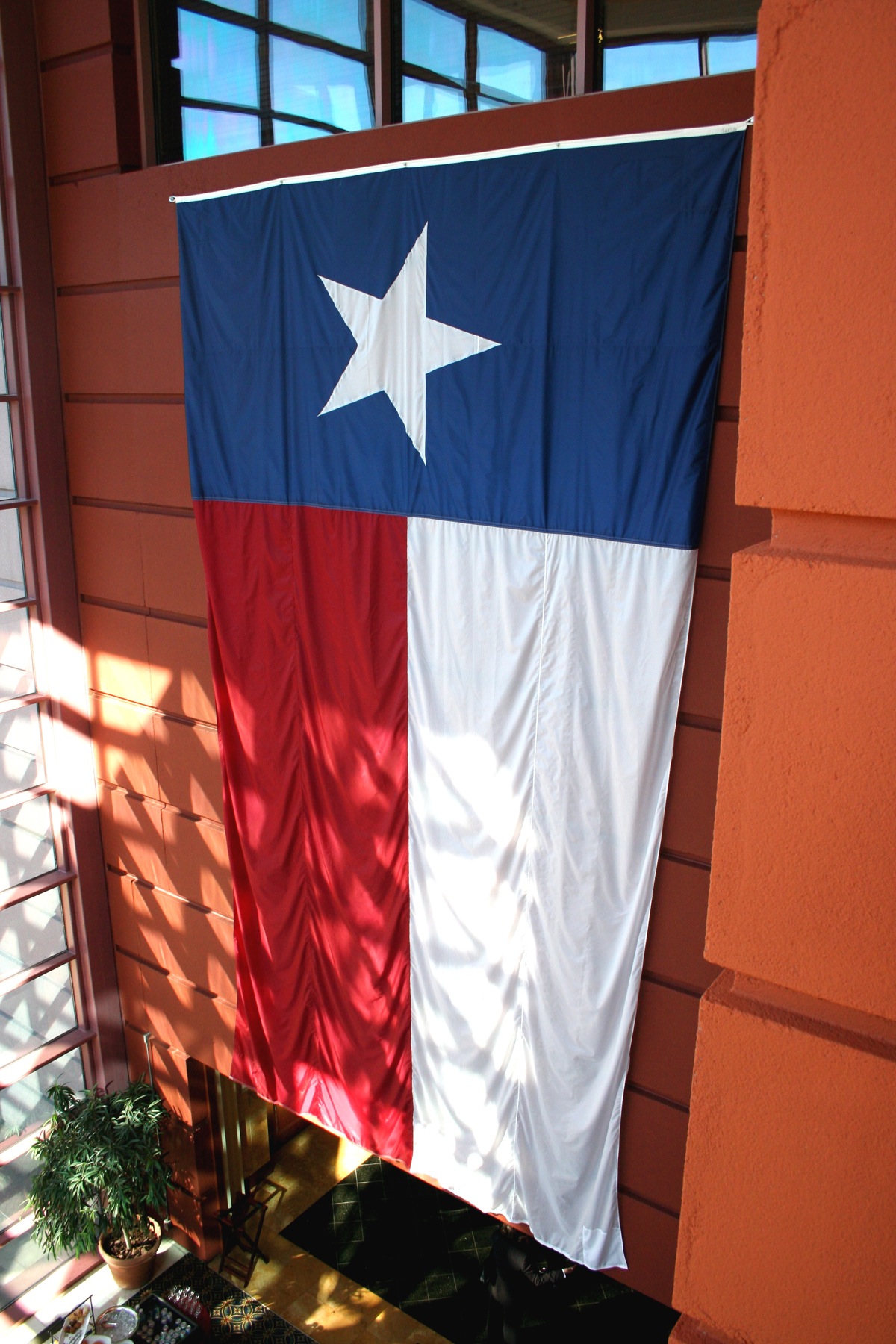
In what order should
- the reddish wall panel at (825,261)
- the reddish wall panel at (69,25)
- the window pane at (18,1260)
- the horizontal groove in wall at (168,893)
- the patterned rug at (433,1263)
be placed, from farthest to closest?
the patterned rug at (433,1263), the window pane at (18,1260), the horizontal groove in wall at (168,893), the reddish wall panel at (69,25), the reddish wall panel at (825,261)

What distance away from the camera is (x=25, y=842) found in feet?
25.8

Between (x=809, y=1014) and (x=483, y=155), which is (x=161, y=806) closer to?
(x=483, y=155)

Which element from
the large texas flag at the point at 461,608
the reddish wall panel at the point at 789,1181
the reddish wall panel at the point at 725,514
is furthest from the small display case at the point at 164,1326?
Answer: the reddish wall panel at the point at 789,1181

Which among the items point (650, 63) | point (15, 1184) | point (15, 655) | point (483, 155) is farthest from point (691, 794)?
point (15, 1184)

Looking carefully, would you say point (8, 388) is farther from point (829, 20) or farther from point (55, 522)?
point (829, 20)

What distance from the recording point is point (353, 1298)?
903cm

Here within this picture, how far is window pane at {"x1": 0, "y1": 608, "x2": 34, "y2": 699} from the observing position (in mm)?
7516

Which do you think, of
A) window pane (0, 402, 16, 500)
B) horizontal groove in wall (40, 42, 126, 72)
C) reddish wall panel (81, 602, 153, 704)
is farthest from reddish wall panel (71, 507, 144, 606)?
horizontal groove in wall (40, 42, 126, 72)

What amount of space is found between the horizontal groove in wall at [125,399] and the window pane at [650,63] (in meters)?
3.22

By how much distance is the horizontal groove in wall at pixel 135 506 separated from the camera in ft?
22.6

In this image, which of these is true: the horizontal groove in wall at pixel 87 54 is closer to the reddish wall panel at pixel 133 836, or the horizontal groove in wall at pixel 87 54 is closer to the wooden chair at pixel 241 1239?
the reddish wall panel at pixel 133 836

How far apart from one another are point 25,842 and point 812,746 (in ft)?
24.3

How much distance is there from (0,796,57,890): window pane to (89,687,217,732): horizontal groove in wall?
0.92 metres

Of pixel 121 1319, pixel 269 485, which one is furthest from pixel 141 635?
pixel 121 1319
